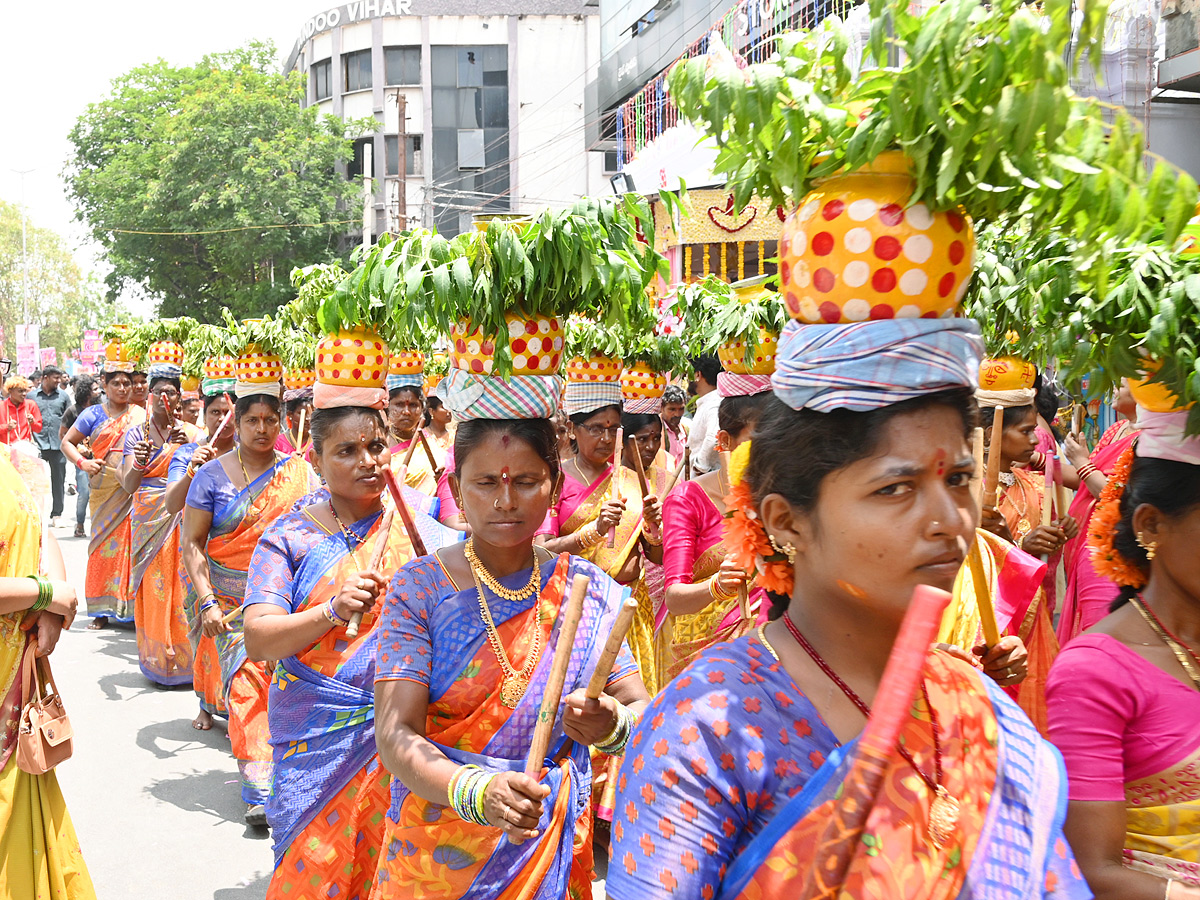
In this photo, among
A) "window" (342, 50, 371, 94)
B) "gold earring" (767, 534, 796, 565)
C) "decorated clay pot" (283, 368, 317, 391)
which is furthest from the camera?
"window" (342, 50, 371, 94)

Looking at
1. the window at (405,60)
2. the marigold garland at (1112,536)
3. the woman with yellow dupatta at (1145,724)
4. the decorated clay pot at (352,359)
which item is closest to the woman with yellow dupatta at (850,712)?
the woman with yellow dupatta at (1145,724)

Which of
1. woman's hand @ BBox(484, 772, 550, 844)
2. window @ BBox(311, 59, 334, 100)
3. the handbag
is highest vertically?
window @ BBox(311, 59, 334, 100)

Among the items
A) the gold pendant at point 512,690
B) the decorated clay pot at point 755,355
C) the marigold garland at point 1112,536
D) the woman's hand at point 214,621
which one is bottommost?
the woman's hand at point 214,621

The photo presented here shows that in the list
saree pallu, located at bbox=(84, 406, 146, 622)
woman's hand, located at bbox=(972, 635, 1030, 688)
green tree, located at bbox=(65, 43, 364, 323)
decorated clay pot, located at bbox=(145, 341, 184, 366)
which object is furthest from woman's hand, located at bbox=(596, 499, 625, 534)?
green tree, located at bbox=(65, 43, 364, 323)

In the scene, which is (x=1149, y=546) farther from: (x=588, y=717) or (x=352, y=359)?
(x=352, y=359)

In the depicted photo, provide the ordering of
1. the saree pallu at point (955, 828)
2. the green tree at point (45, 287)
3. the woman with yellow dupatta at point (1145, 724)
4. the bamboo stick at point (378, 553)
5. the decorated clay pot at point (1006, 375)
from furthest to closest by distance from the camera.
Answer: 1. the green tree at point (45, 287)
2. the decorated clay pot at point (1006, 375)
3. the bamboo stick at point (378, 553)
4. the woman with yellow dupatta at point (1145, 724)
5. the saree pallu at point (955, 828)

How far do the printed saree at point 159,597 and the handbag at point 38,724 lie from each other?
467 cm

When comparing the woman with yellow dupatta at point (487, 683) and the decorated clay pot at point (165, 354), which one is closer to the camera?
the woman with yellow dupatta at point (487, 683)

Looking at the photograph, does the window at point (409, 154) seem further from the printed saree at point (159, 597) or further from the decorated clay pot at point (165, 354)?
the printed saree at point (159, 597)

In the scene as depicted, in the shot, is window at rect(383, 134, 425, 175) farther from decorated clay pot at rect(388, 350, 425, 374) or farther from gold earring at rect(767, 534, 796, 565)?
gold earring at rect(767, 534, 796, 565)

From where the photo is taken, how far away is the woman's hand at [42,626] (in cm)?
389

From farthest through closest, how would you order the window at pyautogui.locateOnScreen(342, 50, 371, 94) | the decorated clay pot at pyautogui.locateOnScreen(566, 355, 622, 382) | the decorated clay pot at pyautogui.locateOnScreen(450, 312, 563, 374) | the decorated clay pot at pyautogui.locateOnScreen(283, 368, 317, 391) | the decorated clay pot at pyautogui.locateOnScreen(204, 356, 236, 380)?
the window at pyautogui.locateOnScreen(342, 50, 371, 94), the decorated clay pot at pyautogui.locateOnScreen(204, 356, 236, 380), the decorated clay pot at pyautogui.locateOnScreen(283, 368, 317, 391), the decorated clay pot at pyautogui.locateOnScreen(566, 355, 622, 382), the decorated clay pot at pyautogui.locateOnScreen(450, 312, 563, 374)

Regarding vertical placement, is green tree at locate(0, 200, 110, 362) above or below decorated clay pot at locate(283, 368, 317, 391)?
above

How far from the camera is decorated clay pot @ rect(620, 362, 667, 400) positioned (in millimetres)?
7148
